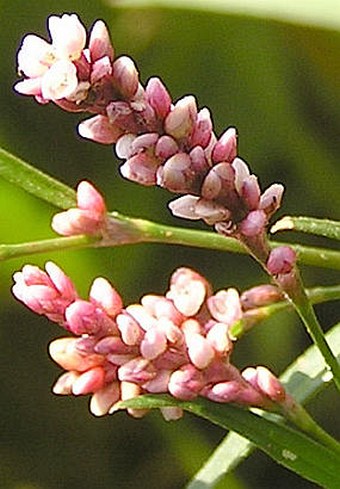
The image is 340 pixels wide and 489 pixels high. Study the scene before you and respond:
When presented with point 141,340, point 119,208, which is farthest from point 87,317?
point 119,208

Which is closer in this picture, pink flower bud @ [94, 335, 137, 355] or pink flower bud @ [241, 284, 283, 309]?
pink flower bud @ [94, 335, 137, 355]

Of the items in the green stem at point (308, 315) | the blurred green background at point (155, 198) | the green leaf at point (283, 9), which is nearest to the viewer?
the green stem at point (308, 315)

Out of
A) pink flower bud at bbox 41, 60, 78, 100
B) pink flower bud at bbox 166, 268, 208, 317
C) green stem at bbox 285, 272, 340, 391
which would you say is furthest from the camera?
pink flower bud at bbox 166, 268, 208, 317

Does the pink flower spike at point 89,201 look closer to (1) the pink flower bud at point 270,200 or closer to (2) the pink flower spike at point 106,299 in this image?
(2) the pink flower spike at point 106,299

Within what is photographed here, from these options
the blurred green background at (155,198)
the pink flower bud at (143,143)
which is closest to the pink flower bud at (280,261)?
the pink flower bud at (143,143)

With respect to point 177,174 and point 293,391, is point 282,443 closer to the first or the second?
point 293,391

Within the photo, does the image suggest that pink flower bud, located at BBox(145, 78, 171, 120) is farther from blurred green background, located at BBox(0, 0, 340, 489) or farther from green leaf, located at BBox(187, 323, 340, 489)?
blurred green background, located at BBox(0, 0, 340, 489)

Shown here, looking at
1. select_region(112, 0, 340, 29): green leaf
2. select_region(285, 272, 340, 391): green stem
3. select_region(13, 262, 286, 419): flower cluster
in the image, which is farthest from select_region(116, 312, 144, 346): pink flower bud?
select_region(112, 0, 340, 29): green leaf
